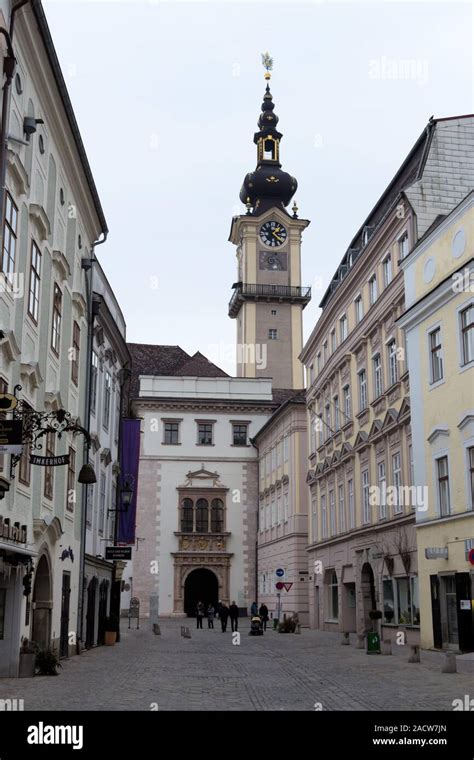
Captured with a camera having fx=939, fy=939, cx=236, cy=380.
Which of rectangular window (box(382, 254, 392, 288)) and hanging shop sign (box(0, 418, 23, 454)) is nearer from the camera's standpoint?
hanging shop sign (box(0, 418, 23, 454))

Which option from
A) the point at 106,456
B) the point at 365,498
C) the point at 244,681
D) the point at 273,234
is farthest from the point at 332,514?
the point at 273,234

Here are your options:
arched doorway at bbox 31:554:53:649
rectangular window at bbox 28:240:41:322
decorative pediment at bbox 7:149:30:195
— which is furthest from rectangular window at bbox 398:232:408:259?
arched doorway at bbox 31:554:53:649

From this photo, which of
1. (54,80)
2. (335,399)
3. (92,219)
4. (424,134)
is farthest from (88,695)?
(335,399)

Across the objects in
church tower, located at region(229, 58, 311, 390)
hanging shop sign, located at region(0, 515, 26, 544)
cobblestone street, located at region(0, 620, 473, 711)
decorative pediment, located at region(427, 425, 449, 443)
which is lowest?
cobblestone street, located at region(0, 620, 473, 711)

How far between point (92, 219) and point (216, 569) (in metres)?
37.4

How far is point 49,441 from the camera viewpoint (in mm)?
22656

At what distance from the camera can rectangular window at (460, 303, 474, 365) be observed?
2472 cm

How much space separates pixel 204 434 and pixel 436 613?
39.1 m

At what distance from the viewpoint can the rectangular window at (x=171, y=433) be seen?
2527 inches

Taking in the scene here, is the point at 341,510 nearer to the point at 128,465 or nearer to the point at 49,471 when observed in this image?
the point at 128,465

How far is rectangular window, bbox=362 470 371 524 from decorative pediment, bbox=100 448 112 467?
33.1ft

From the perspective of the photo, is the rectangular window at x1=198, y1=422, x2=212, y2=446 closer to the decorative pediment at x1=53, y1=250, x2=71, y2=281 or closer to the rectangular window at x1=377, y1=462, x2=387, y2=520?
the rectangular window at x1=377, y1=462, x2=387, y2=520

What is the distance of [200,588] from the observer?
61969 mm

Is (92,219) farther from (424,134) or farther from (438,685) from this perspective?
(438,685)
